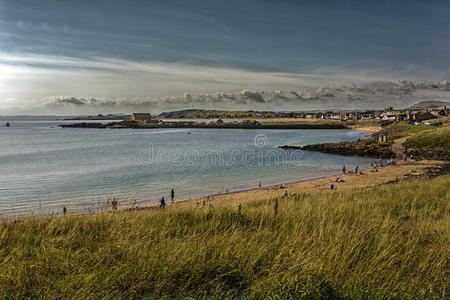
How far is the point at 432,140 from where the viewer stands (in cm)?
5591

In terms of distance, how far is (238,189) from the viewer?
27.8 meters

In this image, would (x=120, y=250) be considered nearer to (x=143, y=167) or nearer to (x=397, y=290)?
(x=397, y=290)

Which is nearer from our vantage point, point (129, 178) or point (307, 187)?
point (307, 187)

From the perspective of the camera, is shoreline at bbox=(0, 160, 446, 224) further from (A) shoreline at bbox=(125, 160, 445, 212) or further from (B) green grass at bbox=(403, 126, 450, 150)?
(B) green grass at bbox=(403, 126, 450, 150)

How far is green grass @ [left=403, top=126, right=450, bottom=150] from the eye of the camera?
53.5 metres

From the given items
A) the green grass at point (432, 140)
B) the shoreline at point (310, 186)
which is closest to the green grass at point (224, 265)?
the shoreline at point (310, 186)

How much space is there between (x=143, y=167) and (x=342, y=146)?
44.3 meters

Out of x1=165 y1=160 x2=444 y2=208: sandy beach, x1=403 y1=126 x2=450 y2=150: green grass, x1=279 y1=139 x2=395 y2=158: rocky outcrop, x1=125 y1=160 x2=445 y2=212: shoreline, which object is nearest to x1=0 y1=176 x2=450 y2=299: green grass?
x1=165 y1=160 x2=444 y2=208: sandy beach

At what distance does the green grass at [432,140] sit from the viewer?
53.5 meters

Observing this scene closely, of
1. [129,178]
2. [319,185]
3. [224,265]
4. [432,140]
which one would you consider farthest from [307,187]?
[432,140]

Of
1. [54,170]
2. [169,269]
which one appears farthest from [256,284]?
[54,170]

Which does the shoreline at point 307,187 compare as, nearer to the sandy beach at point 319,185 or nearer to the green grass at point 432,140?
the sandy beach at point 319,185

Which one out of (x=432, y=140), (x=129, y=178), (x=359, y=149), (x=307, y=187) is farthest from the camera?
(x=359, y=149)

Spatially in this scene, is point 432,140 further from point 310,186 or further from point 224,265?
point 224,265
